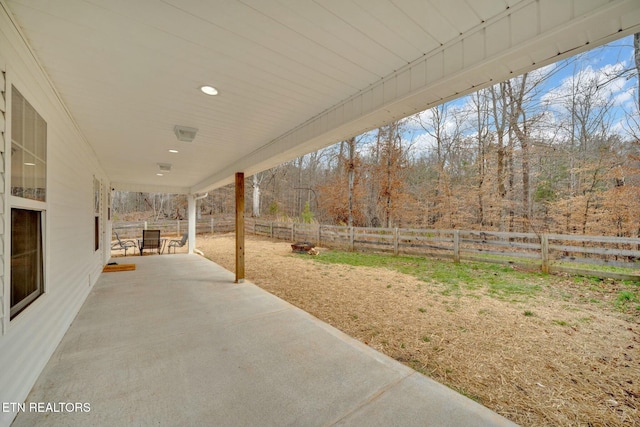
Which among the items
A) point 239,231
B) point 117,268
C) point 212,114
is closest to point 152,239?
point 117,268

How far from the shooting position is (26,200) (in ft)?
6.23

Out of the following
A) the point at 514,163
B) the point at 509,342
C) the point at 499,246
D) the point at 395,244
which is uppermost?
the point at 514,163

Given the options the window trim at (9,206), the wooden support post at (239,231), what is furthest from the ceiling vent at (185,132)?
the wooden support post at (239,231)

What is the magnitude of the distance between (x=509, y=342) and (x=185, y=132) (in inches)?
186

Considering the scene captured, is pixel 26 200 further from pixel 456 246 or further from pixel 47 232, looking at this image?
pixel 456 246

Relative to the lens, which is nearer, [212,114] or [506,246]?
[212,114]

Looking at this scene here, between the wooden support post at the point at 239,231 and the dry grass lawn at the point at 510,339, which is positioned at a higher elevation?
the wooden support post at the point at 239,231

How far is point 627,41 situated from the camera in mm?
5750

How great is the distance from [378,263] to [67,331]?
612 cm

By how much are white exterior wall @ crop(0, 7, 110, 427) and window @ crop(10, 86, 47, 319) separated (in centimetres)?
8

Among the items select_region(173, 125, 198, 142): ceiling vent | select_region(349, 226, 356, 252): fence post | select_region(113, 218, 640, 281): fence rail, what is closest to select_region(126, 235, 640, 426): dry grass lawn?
select_region(113, 218, 640, 281): fence rail

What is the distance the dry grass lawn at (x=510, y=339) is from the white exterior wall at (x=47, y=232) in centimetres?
270

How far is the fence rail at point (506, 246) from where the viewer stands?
4941 millimetres

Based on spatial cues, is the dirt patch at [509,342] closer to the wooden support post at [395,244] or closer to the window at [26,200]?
the window at [26,200]
